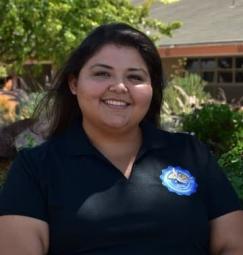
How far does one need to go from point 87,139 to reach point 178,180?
15.2 inches

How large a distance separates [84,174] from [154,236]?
0.34 m

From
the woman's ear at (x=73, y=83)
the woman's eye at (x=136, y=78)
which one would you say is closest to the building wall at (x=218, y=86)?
the woman's ear at (x=73, y=83)

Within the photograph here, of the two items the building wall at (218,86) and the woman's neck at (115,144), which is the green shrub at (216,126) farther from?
the building wall at (218,86)

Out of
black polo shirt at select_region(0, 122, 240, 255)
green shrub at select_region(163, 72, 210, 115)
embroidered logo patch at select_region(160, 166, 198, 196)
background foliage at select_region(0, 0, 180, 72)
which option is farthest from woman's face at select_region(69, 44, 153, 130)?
green shrub at select_region(163, 72, 210, 115)

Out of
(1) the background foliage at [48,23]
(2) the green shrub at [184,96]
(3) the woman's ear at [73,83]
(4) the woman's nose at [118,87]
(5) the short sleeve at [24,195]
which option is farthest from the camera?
(2) the green shrub at [184,96]

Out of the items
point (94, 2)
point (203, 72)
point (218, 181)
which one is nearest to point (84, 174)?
point (218, 181)

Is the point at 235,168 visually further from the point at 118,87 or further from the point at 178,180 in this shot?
Result: the point at 118,87

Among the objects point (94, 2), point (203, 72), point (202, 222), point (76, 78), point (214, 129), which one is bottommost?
point (203, 72)

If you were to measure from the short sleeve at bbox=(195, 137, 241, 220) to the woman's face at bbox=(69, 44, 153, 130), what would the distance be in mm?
349

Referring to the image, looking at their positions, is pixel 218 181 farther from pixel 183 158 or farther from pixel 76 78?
pixel 76 78

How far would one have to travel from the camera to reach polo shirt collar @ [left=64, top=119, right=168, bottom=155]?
8.49 ft

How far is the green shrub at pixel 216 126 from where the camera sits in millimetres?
8602

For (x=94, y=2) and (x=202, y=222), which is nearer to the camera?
(x=202, y=222)

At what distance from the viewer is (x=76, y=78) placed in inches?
106
